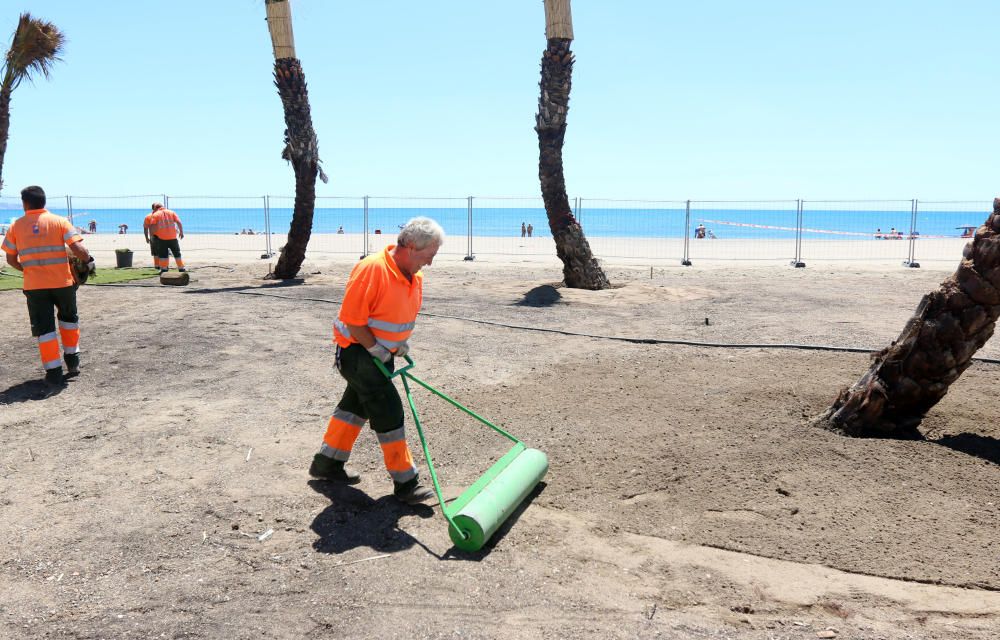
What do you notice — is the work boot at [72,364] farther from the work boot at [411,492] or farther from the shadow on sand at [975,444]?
the shadow on sand at [975,444]

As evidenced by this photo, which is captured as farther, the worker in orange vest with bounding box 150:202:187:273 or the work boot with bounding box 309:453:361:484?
the worker in orange vest with bounding box 150:202:187:273

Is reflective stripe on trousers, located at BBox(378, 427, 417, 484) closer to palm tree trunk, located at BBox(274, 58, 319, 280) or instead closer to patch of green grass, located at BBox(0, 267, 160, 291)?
patch of green grass, located at BBox(0, 267, 160, 291)

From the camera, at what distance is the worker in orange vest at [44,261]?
23.0 feet

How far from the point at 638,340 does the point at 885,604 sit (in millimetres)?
5426

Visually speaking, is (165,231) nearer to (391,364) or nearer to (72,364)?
(72,364)

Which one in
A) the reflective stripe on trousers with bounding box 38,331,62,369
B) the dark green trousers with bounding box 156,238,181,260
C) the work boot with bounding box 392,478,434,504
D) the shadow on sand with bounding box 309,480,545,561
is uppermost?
the dark green trousers with bounding box 156,238,181,260

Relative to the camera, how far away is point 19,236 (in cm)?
704

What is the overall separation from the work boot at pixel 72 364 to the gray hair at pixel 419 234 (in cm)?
467

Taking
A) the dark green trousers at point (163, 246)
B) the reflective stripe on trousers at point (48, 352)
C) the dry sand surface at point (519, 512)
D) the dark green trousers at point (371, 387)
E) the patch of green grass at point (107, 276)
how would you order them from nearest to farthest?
the dry sand surface at point (519, 512) → the dark green trousers at point (371, 387) → the reflective stripe on trousers at point (48, 352) → the patch of green grass at point (107, 276) → the dark green trousers at point (163, 246)

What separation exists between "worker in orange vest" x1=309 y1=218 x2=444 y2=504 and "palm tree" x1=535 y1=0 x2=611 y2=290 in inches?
355

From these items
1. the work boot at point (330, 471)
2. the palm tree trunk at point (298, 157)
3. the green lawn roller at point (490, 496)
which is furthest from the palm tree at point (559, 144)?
the work boot at point (330, 471)

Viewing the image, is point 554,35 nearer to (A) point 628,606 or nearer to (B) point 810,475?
(B) point 810,475

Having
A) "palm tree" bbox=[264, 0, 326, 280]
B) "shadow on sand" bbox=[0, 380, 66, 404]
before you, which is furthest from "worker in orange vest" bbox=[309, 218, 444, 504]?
"palm tree" bbox=[264, 0, 326, 280]

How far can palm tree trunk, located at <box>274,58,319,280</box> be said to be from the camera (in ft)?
48.1
